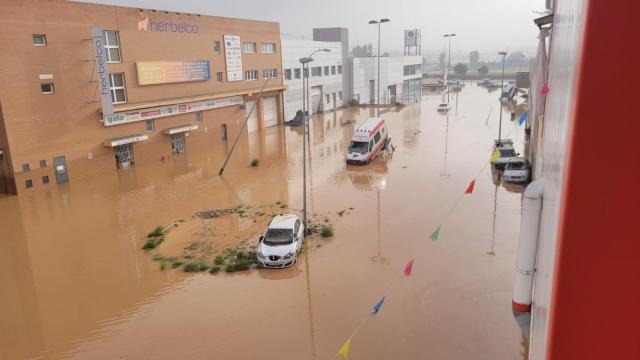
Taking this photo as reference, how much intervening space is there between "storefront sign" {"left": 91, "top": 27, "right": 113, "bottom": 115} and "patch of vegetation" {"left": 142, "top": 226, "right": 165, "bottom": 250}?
435 inches

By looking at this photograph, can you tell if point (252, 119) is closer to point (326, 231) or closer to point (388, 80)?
point (326, 231)

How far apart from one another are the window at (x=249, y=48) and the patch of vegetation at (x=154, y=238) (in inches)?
960

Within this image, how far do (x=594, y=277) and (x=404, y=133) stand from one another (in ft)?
122

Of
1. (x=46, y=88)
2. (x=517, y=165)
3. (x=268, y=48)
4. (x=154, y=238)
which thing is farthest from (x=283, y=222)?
(x=268, y=48)

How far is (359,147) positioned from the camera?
27.5m

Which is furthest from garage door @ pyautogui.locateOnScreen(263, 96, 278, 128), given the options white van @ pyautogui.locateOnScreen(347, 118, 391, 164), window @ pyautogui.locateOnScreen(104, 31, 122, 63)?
window @ pyautogui.locateOnScreen(104, 31, 122, 63)

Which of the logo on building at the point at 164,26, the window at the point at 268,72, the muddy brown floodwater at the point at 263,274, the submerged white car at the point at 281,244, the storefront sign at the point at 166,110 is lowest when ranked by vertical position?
the muddy brown floodwater at the point at 263,274

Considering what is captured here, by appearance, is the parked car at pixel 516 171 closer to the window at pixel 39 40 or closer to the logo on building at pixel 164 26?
the logo on building at pixel 164 26

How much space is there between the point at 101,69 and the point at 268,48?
19284mm

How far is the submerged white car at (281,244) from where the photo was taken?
44.7ft

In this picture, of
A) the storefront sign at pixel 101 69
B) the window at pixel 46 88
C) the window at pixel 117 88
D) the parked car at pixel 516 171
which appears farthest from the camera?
the window at pixel 117 88

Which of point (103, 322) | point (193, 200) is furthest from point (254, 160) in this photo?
point (103, 322)

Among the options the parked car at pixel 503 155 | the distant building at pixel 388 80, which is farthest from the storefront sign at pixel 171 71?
the distant building at pixel 388 80

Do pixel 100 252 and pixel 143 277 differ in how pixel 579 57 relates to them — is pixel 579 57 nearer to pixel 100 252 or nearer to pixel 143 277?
pixel 143 277
